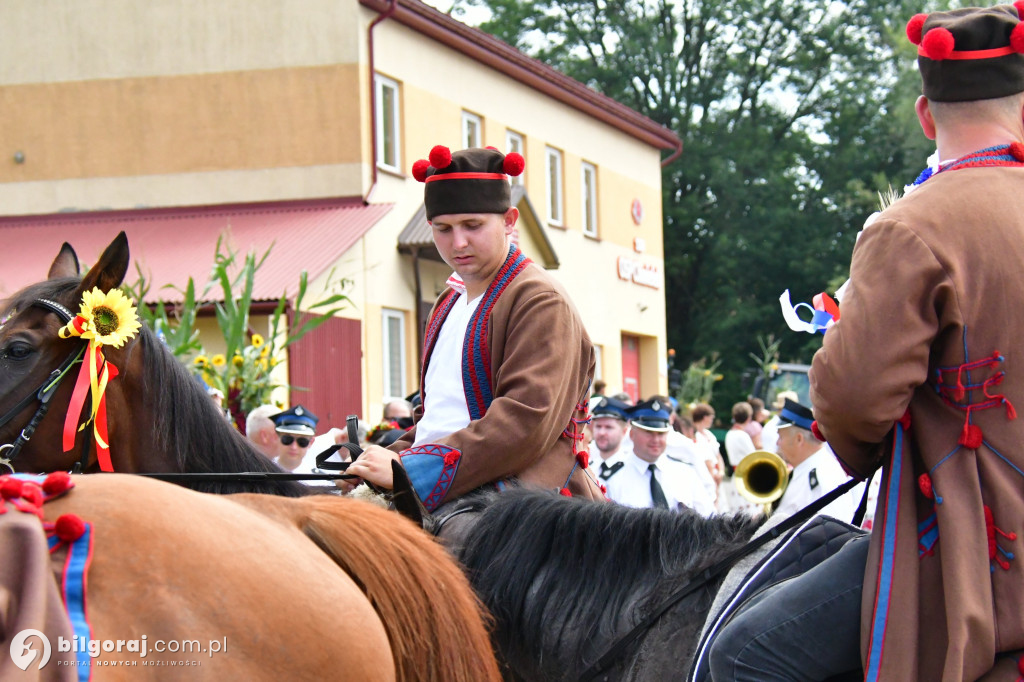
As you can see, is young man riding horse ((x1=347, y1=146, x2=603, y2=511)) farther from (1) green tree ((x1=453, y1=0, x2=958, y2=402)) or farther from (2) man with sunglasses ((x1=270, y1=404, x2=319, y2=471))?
(1) green tree ((x1=453, y1=0, x2=958, y2=402))

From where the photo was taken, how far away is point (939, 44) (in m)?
2.48

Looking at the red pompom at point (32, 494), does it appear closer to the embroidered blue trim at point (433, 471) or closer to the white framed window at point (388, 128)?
the embroidered blue trim at point (433, 471)

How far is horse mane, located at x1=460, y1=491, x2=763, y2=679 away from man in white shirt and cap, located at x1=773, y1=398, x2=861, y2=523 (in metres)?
4.78

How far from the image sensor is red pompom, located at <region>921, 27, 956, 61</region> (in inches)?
97.6

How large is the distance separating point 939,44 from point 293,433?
6.47 m

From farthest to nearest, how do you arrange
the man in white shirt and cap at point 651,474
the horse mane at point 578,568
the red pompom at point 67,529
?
the man in white shirt and cap at point 651,474, the horse mane at point 578,568, the red pompom at point 67,529

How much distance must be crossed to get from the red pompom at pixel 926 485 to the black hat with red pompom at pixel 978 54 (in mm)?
799

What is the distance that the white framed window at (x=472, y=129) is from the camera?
21.8 m

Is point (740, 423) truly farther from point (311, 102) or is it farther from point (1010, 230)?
point (1010, 230)

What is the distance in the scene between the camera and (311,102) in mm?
19016

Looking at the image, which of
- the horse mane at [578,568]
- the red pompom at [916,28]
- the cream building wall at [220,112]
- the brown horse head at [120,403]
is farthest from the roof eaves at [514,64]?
the red pompom at [916,28]

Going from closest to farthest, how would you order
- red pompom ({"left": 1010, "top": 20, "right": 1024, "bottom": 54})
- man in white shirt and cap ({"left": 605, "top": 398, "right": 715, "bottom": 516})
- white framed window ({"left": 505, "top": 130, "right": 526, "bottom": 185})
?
red pompom ({"left": 1010, "top": 20, "right": 1024, "bottom": 54}) → man in white shirt and cap ({"left": 605, "top": 398, "right": 715, "bottom": 516}) → white framed window ({"left": 505, "top": 130, "right": 526, "bottom": 185})

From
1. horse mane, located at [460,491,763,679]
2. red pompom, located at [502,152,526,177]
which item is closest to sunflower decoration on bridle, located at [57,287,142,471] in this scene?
red pompom, located at [502,152,526,177]

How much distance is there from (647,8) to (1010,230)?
135ft
